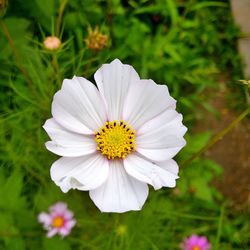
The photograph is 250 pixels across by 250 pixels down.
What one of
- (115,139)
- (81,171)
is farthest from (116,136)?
(81,171)

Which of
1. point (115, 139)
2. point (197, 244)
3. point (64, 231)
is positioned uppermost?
point (115, 139)

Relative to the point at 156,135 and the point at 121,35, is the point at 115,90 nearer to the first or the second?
the point at 156,135

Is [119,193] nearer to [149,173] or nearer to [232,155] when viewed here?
[149,173]

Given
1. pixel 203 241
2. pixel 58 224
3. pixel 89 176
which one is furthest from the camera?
pixel 203 241

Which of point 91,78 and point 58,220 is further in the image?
point 91,78

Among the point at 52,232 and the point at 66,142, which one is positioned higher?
the point at 66,142

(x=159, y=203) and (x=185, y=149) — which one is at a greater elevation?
(x=185, y=149)

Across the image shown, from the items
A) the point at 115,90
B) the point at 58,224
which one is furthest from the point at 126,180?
the point at 58,224
